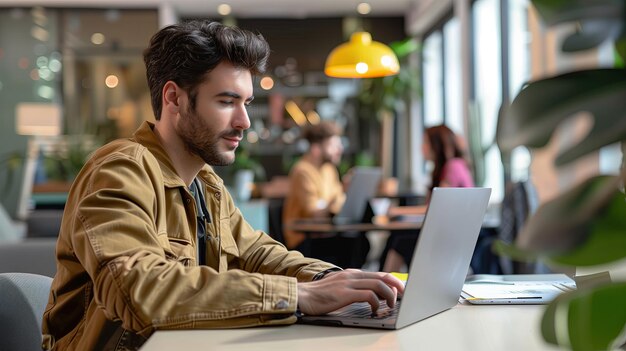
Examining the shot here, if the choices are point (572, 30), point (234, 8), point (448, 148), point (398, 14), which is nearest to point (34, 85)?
point (234, 8)

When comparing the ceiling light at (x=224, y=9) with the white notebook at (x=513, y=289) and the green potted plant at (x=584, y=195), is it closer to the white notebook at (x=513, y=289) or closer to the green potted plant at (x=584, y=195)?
the white notebook at (x=513, y=289)

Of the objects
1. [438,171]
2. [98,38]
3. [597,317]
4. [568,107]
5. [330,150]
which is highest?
[98,38]

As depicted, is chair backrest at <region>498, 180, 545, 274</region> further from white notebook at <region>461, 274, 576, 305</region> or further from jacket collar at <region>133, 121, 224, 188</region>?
jacket collar at <region>133, 121, 224, 188</region>

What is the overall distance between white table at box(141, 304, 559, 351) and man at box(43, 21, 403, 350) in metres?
0.05

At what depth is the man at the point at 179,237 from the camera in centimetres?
129

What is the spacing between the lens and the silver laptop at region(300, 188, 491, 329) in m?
1.23

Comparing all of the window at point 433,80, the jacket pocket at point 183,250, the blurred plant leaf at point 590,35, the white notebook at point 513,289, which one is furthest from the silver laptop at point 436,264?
the window at point 433,80

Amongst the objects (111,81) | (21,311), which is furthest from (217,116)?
(111,81)

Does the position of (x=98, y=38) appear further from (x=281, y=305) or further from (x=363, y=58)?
(x=281, y=305)

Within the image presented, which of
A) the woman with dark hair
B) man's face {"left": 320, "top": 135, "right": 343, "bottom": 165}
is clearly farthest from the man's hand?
man's face {"left": 320, "top": 135, "right": 343, "bottom": 165}

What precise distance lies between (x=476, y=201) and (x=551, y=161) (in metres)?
0.93

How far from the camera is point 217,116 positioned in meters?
1.73

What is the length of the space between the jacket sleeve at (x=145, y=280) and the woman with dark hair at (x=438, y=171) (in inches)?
164

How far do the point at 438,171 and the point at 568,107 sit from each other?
533 cm
